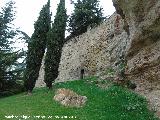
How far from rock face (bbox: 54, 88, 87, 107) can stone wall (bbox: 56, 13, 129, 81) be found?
8126 mm

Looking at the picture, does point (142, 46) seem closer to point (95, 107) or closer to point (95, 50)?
point (95, 107)

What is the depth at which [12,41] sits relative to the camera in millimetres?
42844

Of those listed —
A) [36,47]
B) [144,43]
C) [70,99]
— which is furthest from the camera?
[36,47]

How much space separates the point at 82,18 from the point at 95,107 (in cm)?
2233

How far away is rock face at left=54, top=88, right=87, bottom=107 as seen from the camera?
77.5ft

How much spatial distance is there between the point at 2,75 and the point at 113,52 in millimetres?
8928

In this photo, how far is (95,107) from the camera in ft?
74.5

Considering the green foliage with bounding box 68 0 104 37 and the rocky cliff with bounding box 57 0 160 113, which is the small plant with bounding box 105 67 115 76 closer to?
the rocky cliff with bounding box 57 0 160 113

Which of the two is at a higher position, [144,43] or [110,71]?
[144,43]

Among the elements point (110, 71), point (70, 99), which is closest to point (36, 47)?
point (110, 71)

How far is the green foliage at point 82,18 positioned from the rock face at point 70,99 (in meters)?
19.2

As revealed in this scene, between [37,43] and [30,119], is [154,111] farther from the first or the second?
[37,43]

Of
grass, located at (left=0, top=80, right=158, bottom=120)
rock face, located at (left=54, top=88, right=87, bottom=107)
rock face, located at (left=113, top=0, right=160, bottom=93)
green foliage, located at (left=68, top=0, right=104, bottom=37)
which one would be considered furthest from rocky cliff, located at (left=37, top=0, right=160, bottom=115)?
green foliage, located at (left=68, top=0, right=104, bottom=37)

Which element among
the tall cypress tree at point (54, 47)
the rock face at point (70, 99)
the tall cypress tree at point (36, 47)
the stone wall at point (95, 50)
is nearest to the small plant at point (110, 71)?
the stone wall at point (95, 50)
